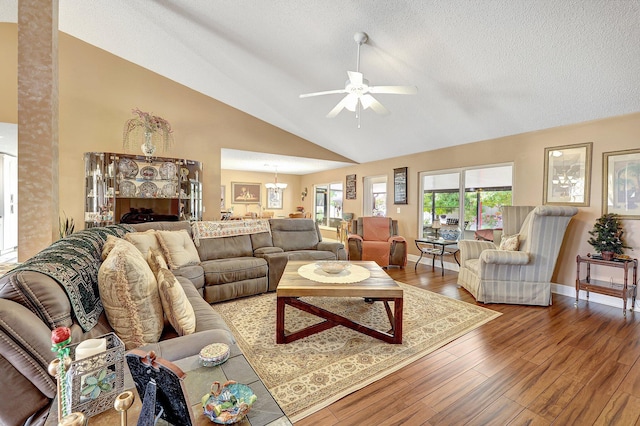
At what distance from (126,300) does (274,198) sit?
8108 mm

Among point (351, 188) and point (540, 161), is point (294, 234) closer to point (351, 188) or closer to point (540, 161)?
point (351, 188)

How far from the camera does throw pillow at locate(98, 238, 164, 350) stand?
4.44ft

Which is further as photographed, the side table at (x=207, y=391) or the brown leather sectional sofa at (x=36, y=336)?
the brown leather sectional sofa at (x=36, y=336)

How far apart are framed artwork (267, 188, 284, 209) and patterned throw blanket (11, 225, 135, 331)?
7.52m

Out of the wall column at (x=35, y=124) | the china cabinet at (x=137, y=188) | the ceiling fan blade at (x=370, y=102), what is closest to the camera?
A: the wall column at (x=35, y=124)

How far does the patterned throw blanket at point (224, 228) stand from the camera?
3.61m

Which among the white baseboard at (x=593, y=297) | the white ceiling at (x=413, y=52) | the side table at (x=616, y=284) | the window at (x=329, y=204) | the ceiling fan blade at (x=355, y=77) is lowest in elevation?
the white baseboard at (x=593, y=297)

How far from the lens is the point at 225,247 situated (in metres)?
3.68

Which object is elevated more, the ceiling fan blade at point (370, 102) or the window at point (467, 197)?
the ceiling fan blade at point (370, 102)

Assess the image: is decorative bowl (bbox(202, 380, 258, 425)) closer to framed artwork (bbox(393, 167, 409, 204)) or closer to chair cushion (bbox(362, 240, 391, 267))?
chair cushion (bbox(362, 240, 391, 267))

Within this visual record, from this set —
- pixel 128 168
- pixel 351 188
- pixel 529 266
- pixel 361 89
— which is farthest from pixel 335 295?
pixel 351 188

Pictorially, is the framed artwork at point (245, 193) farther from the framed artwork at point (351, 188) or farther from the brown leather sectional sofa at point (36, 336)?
the brown leather sectional sofa at point (36, 336)

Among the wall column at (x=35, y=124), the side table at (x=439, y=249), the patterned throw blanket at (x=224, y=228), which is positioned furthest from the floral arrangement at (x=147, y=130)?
the side table at (x=439, y=249)

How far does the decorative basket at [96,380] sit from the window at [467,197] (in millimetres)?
5185
